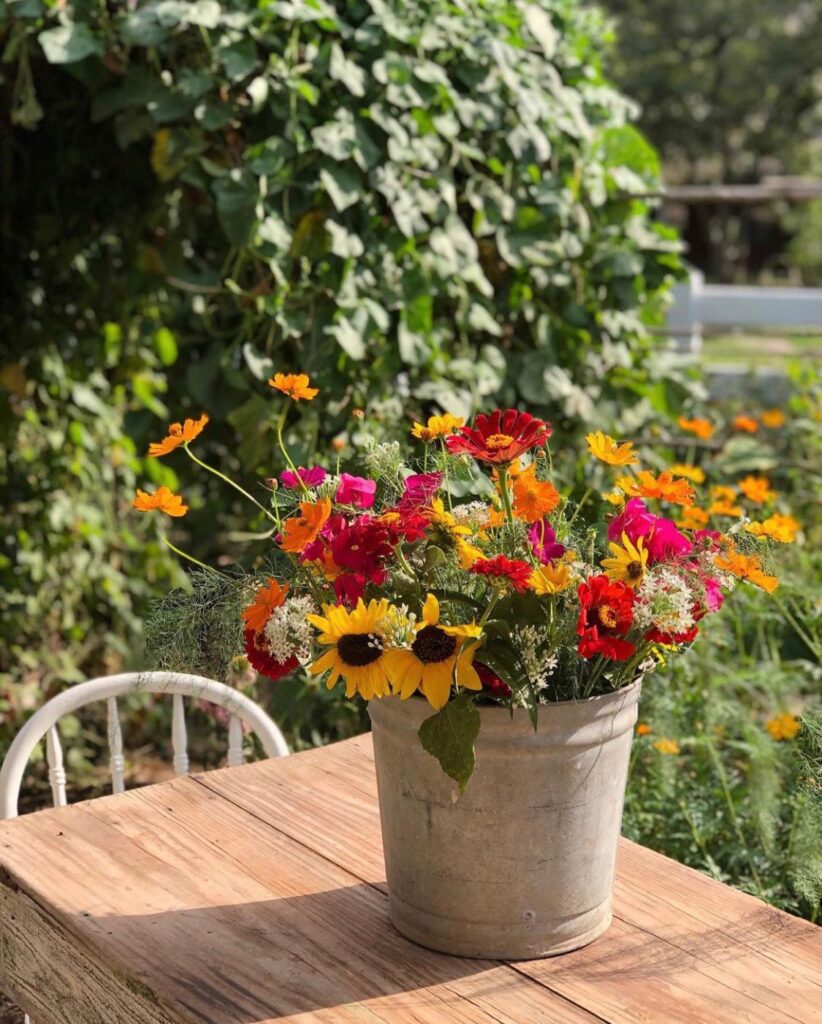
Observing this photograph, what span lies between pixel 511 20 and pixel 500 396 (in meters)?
0.67

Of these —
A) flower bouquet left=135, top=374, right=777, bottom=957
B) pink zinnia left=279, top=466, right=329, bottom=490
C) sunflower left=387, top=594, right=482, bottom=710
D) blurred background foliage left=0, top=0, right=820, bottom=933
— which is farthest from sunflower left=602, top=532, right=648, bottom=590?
blurred background foliage left=0, top=0, right=820, bottom=933

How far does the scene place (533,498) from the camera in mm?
1074

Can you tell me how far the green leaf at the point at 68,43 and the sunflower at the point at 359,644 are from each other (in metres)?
1.39

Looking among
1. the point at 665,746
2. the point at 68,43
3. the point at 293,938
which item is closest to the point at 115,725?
the point at 293,938

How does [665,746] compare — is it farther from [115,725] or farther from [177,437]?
[177,437]

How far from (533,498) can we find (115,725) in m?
0.85

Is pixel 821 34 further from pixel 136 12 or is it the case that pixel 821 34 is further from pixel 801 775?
pixel 801 775

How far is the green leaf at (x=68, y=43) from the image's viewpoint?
6.90 ft

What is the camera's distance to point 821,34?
15.4m

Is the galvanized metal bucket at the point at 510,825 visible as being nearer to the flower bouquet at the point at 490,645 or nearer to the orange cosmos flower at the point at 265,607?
the flower bouquet at the point at 490,645

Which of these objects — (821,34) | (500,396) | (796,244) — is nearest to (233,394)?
(500,396)

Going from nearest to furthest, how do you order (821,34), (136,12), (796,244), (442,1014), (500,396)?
1. (442,1014)
2. (136,12)
3. (500,396)
4. (796,244)
5. (821,34)

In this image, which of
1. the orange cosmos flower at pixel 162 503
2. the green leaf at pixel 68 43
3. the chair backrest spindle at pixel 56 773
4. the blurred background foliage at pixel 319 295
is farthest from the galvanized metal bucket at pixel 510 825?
the green leaf at pixel 68 43

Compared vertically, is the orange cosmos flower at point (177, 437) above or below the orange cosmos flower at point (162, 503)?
above
